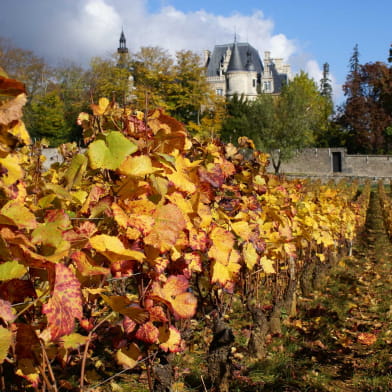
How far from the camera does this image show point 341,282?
6.28 metres

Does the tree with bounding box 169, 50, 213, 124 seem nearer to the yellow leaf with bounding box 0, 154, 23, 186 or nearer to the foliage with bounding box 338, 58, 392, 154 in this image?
the foliage with bounding box 338, 58, 392, 154

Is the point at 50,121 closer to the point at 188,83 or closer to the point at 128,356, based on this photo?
the point at 188,83

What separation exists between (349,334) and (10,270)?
12.5 ft

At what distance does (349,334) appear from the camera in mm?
4066

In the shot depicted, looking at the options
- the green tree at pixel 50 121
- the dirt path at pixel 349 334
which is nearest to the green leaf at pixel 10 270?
the dirt path at pixel 349 334

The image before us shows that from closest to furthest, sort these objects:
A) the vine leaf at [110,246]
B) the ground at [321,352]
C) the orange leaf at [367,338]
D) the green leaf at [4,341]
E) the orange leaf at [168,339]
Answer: the green leaf at [4,341] < the vine leaf at [110,246] < the orange leaf at [168,339] < the ground at [321,352] < the orange leaf at [367,338]

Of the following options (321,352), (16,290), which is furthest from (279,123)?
(16,290)

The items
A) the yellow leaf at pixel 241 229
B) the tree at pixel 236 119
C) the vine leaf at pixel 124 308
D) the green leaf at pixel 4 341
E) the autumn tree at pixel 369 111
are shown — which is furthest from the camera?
the autumn tree at pixel 369 111

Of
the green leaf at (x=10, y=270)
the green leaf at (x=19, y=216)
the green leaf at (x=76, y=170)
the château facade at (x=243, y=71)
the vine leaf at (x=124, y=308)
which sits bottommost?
the vine leaf at (x=124, y=308)

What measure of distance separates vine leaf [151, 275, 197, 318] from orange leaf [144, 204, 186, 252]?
8.3 inches

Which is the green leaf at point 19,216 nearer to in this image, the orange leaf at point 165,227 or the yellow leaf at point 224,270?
the orange leaf at point 165,227

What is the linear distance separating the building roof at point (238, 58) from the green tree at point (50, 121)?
27.6 metres

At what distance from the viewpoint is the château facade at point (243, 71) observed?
56250 mm

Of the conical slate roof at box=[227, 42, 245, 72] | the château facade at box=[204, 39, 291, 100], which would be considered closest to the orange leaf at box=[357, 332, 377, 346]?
the château facade at box=[204, 39, 291, 100]
